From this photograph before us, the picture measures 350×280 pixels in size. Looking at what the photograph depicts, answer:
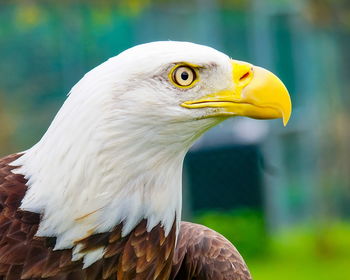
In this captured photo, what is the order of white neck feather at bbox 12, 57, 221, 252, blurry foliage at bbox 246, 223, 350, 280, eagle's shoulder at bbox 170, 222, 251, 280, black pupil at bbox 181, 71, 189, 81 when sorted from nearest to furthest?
white neck feather at bbox 12, 57, 221, 252 → black pupil at bbox 181, 71, 189, 81 → eagle's shoulder at bbox 170, 222, 251, 280 → blurry foliage at bbox 246, 223, 350, 280

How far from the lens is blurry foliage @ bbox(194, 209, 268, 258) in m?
10.8

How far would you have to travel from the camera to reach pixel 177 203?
3.61 meters

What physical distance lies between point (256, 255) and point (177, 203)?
25.6ft

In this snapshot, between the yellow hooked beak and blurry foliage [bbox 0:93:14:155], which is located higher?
the yellow hooked beak

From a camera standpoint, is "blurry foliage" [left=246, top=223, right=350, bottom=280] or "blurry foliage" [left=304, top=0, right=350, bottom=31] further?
"blurry foliage" [left=304, top=0, right=350, bottom=31]

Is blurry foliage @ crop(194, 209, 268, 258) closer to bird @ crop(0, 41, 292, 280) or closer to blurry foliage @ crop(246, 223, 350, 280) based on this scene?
blurry foliage @ crop(246, 223, 350, 280)

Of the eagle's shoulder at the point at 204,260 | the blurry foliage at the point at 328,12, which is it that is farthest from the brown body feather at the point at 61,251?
the blurry foliage at the point at 328,12

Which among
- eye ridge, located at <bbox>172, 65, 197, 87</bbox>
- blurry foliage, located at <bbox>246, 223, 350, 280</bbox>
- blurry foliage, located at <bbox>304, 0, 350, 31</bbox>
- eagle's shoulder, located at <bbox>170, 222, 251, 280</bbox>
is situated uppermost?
blurry foliage, located at <bbox>304, 0, 350, 31</bbox>

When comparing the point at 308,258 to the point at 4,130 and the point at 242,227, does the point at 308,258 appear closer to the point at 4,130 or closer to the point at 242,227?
the point at 242,227

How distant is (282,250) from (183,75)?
8603 mm

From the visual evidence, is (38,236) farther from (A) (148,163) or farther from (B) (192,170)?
(B) (192,170)

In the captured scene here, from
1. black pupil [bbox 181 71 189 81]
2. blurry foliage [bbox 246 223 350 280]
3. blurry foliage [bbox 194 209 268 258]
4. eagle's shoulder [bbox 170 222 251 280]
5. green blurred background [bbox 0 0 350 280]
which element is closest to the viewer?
black pupil [bbox 181 71 189 81]

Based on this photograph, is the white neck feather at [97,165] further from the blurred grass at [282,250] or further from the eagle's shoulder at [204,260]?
the blurred grass at [282,250]

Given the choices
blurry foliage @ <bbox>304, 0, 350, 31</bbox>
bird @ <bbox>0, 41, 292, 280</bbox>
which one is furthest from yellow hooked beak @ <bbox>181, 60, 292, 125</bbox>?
blurry foliage @ <bbox>304, 0, 350, 31</bbox>
